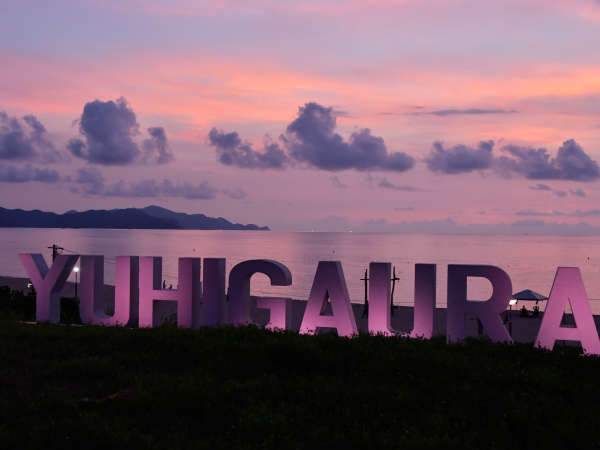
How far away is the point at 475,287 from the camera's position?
109000mm

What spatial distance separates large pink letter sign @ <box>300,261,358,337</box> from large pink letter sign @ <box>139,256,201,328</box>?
314 centimetres

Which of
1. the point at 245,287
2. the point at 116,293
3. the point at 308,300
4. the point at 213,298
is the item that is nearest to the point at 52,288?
the point at 116,293

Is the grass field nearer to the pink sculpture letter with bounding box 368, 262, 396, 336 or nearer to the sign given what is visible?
the sign

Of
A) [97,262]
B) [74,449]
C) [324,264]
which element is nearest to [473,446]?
[74,449]

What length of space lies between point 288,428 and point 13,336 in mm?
8943

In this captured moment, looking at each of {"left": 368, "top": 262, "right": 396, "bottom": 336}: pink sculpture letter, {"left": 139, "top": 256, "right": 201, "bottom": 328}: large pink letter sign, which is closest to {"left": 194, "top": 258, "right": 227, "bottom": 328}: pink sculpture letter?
{"left": 139, "top": 256, "right": 201, "bottom": 328}: large pink letter sign

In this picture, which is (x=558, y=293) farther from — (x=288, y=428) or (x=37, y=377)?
(x=37, y=377)

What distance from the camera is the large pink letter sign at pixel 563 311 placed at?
562 inches

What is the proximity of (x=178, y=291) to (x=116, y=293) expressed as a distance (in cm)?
199

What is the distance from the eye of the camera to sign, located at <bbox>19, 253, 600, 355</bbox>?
48.1 ft

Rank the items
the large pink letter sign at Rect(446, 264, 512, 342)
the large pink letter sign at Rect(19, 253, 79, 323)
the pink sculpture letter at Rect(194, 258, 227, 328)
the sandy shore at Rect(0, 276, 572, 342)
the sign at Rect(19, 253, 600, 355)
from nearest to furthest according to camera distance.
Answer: the sign at Rect(19, 253, 600, 355) < the large pink letter sign at Rect(446, 264, 512, 342) < the pink sculpture letter at Rect(194, 258, 227, 328) < the large pink letter sign at Rect(19, 253, 79, 323) < the sandy shore at Rect(0, 276, 572, 342)

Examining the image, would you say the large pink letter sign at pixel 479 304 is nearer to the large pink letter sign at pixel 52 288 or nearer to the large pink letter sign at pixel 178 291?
the large pink letter sign at pixel 178 291

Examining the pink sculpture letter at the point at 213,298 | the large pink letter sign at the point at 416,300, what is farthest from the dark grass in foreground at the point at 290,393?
the pink sculpture letter at the point at 213,298

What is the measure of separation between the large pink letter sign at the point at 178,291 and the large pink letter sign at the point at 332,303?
3138 mm
